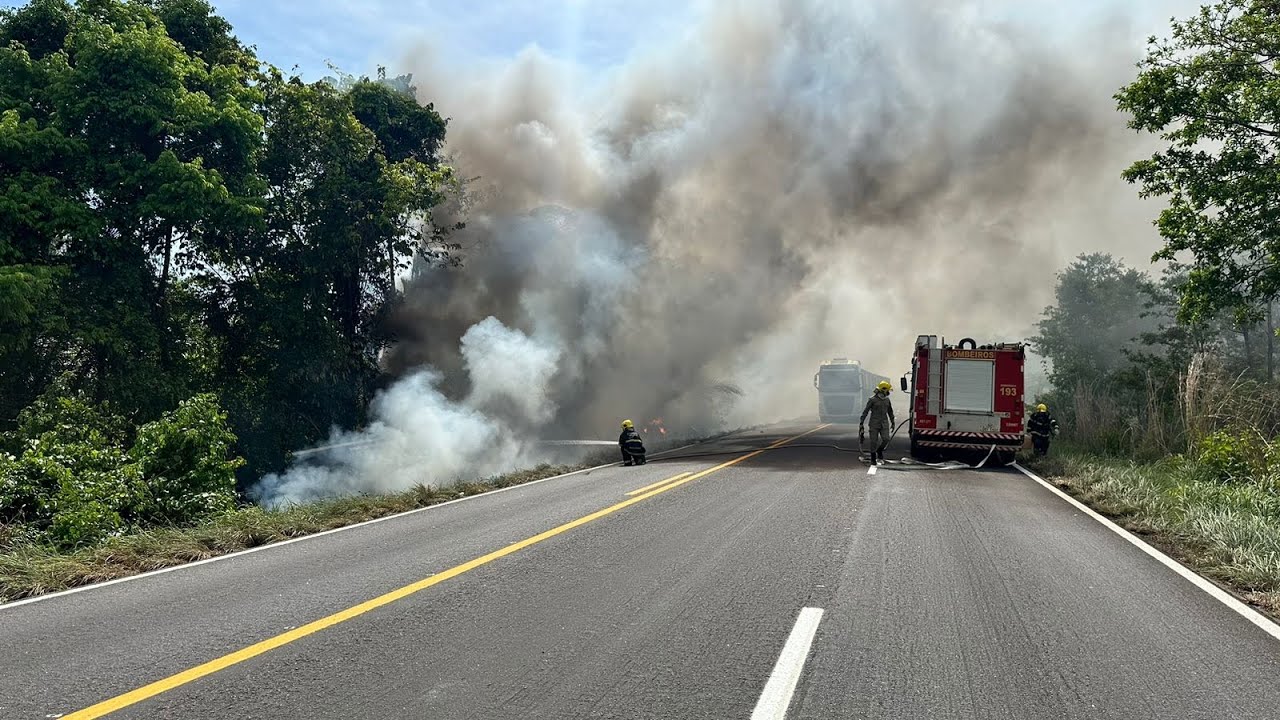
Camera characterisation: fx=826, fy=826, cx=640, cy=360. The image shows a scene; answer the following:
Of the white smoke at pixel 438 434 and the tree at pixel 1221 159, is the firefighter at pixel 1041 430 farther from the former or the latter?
the white smoke at pixel 438 434

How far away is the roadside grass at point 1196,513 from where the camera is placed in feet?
20.7

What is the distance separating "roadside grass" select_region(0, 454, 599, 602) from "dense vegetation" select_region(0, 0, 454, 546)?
4.81 feet

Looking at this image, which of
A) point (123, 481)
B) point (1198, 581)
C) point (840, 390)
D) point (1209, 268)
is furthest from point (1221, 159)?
point (840, 390)

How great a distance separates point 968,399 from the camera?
17.0 m

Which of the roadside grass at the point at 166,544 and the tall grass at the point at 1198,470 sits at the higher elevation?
the tall grass at the point at 1198,470

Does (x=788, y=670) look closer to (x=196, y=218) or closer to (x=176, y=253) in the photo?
(x=196, y=218)

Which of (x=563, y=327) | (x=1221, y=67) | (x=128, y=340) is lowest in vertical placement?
(x=128, y=340)

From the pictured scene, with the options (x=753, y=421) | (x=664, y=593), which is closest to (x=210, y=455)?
(x=664, y=593)

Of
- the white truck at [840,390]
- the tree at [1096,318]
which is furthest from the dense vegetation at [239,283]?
the tree at [1096,318]

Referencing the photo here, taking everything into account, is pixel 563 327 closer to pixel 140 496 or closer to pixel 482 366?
pixel 482 366

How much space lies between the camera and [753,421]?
56.8 metres

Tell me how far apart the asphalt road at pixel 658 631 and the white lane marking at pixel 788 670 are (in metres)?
0.03

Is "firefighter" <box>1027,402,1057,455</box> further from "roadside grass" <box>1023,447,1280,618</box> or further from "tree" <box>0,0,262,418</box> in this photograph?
"tree" <box>0,0,262,418</box>

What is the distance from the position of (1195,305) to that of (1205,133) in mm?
2925
